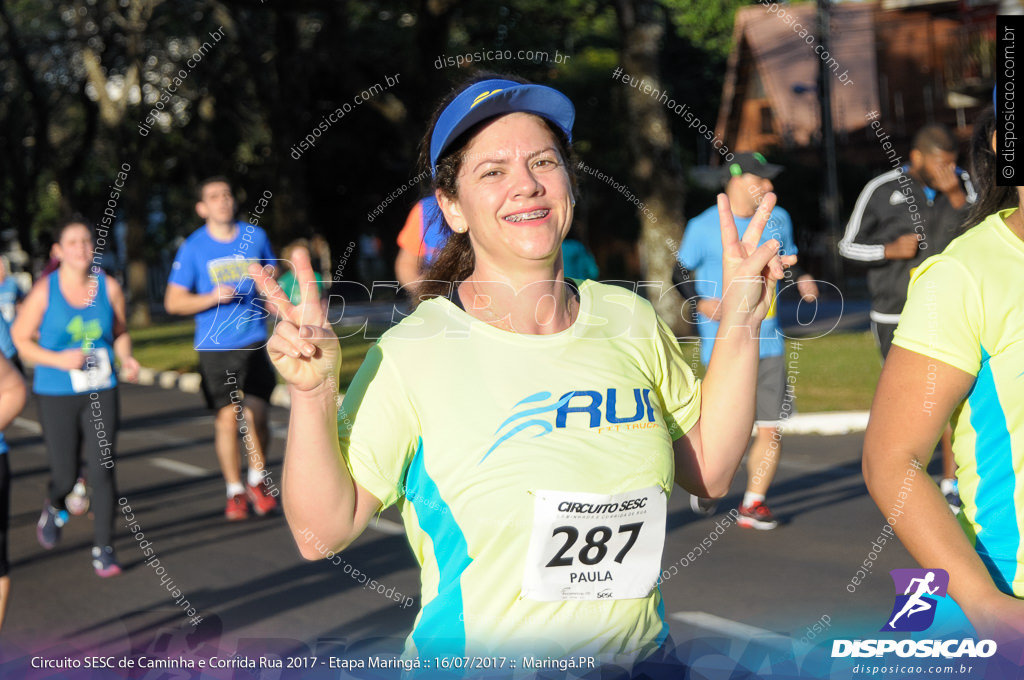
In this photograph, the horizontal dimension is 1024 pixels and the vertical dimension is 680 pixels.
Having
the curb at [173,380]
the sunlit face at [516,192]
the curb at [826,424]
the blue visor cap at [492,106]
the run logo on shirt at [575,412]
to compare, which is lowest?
the curb at [173,380]

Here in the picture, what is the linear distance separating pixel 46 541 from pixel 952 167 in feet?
19.2

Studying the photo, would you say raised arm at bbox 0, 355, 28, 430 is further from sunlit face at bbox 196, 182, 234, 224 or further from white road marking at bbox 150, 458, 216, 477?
white road marking at bbox 150, 458, 216, 477

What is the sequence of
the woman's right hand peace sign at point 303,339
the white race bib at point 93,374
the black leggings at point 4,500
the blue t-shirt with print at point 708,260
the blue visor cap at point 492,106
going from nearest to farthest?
the woman's right hand peace sign at point 303,339
the blue visor cap at point 492,106
the black leggings at point 4,500
the blue t-shirt with print at point 708,260
the white race bib at point 93,374

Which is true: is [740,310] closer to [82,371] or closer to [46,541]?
[82,371]

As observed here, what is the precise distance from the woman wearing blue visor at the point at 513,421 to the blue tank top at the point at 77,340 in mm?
4649

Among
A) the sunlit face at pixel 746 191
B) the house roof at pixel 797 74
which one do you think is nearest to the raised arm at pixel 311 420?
the sunlit face at pixel 746 191

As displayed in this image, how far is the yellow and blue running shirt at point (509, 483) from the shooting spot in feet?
6.64

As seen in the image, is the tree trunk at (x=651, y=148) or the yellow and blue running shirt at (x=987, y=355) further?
the tree trunk at (x=651, y=148)

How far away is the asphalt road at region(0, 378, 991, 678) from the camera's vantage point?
488 centimetres

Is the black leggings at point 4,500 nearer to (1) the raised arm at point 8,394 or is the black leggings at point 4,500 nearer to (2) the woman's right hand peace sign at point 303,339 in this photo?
(1) the raised arm at point 8,394

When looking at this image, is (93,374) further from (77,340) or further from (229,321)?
(229,321)

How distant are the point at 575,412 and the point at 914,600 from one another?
709 millimetres

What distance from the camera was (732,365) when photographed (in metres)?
2.26

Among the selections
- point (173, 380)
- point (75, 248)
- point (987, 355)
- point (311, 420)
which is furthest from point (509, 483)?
point (173, 380)
